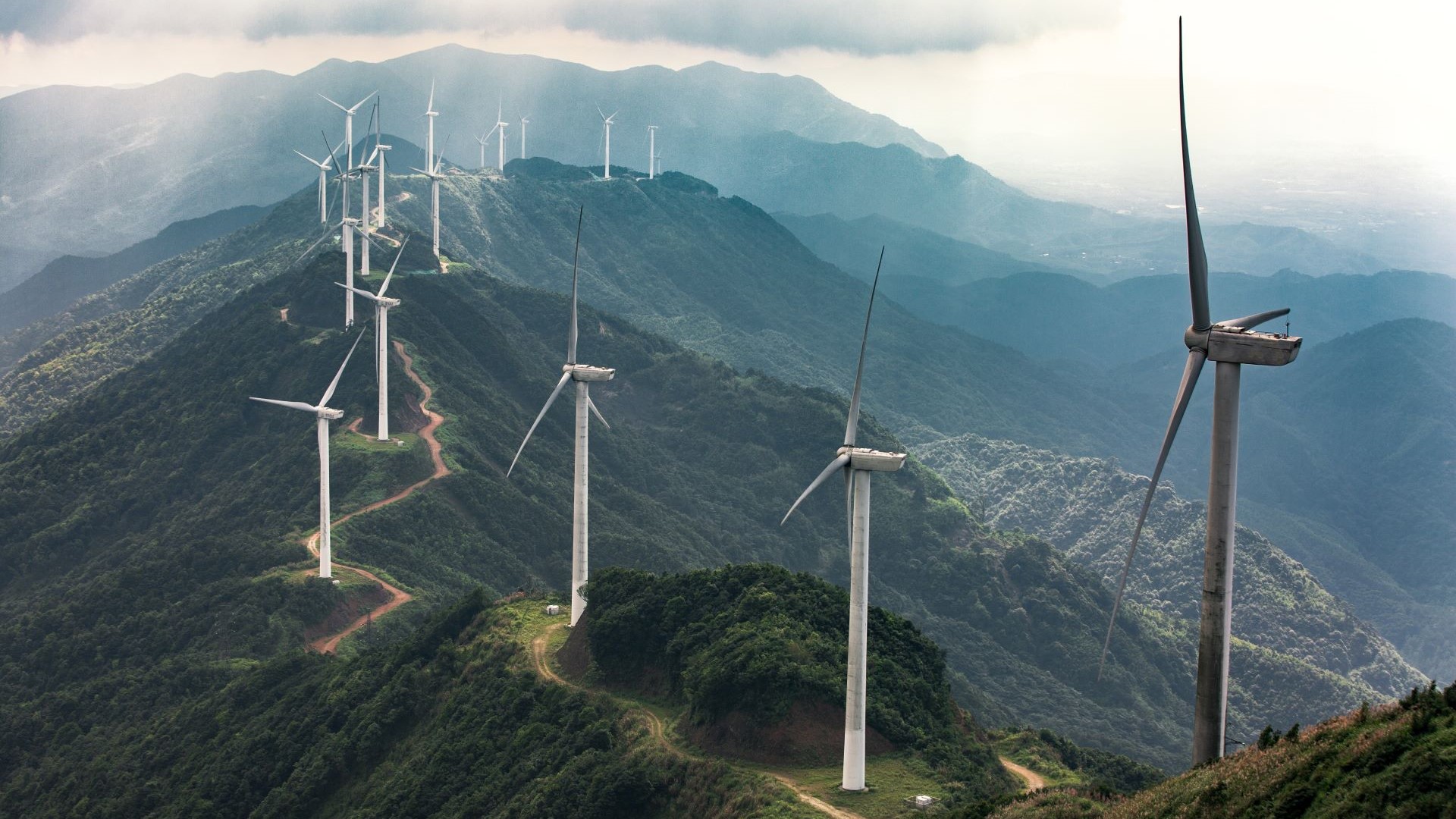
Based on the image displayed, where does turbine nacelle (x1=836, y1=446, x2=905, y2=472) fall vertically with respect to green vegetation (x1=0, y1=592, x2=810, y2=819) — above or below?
above

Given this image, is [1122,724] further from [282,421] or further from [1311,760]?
[1311,760]

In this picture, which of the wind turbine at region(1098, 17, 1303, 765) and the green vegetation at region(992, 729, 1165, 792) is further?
the green vegetation at region(992, 729, 1165, 792)

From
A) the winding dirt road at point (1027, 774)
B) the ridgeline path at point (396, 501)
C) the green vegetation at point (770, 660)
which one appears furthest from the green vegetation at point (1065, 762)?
the ridgeline path at point (396, 501)

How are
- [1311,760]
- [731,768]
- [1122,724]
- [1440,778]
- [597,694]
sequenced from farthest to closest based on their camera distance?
[1122,724], [597,694], [731,768], [1311,760], [1440,778]

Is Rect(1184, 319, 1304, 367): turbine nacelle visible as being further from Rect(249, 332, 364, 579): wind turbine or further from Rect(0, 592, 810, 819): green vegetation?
→ Rect(249, 332, 364, 579): wind turbine

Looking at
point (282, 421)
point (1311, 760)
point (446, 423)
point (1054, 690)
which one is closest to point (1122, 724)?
point (1054, 690)

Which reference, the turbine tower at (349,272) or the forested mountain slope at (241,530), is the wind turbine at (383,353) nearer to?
the forested mountain slope at (241,530)

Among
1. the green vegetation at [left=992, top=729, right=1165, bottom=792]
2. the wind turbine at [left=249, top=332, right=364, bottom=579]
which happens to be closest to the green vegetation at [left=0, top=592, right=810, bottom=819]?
the wind turbine at [left=249, top=332, right=364, bottom=579]
